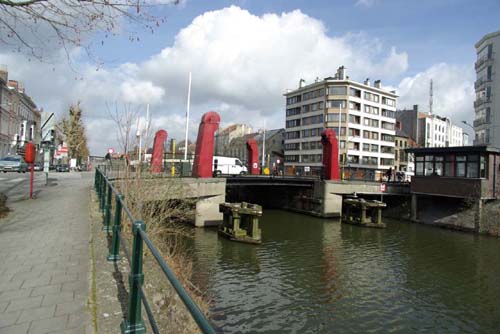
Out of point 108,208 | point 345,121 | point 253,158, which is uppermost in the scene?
point 345,121

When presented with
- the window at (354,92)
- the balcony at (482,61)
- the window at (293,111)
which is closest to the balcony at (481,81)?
the balcony at (482,61)

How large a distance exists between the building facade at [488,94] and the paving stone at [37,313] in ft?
180

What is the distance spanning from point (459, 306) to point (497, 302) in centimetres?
152

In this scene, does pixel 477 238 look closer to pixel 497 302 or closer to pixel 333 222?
pixel 333 222

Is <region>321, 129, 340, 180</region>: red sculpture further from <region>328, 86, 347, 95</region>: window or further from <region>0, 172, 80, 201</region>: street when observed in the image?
<region>328, 86, 347, 95</region>: window

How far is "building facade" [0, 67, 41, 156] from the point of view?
4950cm

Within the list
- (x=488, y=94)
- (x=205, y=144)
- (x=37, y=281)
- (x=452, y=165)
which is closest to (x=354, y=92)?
(x=488, y=94)

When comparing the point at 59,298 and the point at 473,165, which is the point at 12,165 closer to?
the point at 59,298

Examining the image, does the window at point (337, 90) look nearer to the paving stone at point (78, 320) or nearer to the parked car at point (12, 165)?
the parked car at point (12, 165)

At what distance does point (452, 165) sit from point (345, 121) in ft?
133

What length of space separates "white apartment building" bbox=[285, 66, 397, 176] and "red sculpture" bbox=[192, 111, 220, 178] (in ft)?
141

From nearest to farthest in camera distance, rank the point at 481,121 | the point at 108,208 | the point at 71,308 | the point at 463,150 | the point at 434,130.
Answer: the point at 71,308
the point at 108,208
the point at 463,150
the point at 481,121
the point at 434,130

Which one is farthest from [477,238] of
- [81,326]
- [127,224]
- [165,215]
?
[81,326]

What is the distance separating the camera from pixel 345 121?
217 ft
